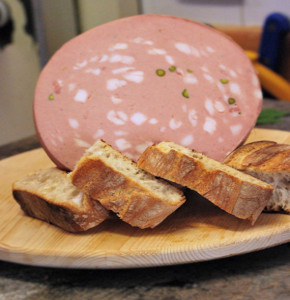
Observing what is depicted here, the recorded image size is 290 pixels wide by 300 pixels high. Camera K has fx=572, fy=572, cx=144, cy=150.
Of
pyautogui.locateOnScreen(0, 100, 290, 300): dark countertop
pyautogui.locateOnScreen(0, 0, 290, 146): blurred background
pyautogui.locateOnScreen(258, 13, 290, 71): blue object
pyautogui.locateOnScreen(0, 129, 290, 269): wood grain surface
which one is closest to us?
pyautogui.locateOnScreen(0, 100, 290, 300): dark countertop

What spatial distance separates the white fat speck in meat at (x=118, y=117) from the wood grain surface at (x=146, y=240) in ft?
1.34

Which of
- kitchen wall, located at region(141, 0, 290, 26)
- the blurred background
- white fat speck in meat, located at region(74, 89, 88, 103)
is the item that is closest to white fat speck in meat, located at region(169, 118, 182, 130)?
white fat speck in meat, located at region(74, 89, 88, 103)

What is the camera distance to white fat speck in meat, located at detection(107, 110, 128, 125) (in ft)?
6.83

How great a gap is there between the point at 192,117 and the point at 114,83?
12.6 inches

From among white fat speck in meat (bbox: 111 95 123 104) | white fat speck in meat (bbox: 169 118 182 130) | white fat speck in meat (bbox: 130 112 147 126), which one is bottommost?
white fat speck in meat (bbox: 169 118 182 130)

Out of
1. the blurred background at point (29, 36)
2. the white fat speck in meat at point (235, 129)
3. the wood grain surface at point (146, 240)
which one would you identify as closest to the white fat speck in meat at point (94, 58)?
the white fat speck in meat at point (235, 129)

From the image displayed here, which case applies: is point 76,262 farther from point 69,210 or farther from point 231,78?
point 231,78

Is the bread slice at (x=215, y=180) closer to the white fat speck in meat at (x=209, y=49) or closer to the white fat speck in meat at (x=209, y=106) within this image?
the white fat speck in meat at (x=209, y=106)

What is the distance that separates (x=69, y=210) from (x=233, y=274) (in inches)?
20.4

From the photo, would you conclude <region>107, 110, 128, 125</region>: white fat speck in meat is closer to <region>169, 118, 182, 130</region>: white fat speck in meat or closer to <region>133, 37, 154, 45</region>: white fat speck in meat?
<region>169, 118, 182, 130</region>: white fat speck in meat

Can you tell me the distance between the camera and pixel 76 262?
1.53 meters

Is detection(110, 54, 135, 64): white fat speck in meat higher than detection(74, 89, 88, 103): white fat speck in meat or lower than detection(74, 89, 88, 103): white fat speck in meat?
higher

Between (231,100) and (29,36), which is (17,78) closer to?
(29,36)

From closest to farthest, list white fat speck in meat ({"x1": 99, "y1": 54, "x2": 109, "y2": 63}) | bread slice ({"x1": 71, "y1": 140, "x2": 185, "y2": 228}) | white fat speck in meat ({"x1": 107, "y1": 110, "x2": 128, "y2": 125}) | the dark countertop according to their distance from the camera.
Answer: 1. the dark countertop
2. bread slice ({"x1": 71, "y1": 140, "x2": 185, "y2": 228})
3. white fat speck in meat ({"x1": 107, "y1": 110, "x2": 128, "y2": 125})
4. white fat speck in meat ({"x1": 99, "y1": 54, "x2": 109, "y2": 63})
